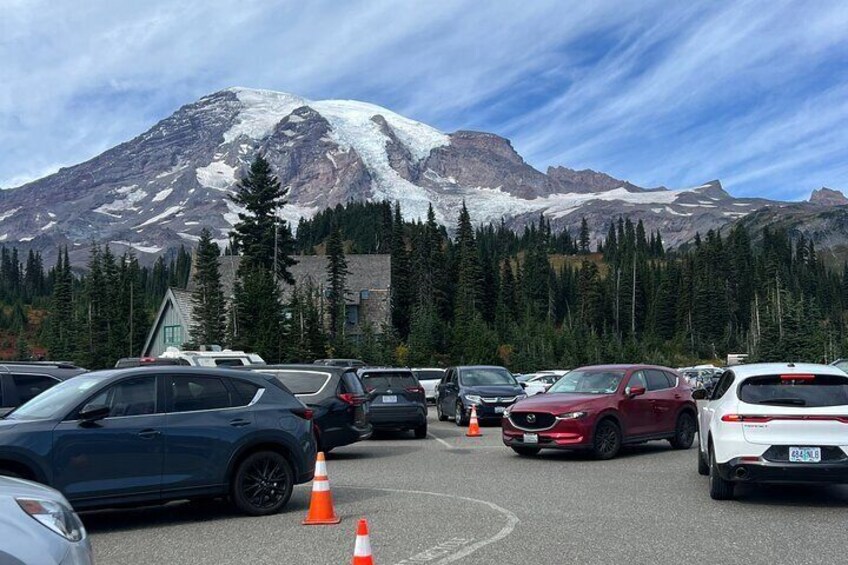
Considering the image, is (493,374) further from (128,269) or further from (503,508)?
(128,269)

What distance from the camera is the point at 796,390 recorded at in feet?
34.5

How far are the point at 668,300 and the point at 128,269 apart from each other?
89.8 meters

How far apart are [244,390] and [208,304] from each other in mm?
52505

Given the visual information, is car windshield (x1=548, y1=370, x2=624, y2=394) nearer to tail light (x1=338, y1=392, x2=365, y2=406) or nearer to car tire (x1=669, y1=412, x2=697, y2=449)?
car tire (x1=669, y1=412, x2=697, y2=449)

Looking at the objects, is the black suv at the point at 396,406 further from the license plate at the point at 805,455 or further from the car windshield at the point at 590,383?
the license plate at the point at 805,455

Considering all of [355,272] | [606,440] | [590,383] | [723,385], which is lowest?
[606,440]

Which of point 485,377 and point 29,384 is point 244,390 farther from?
point 485,377

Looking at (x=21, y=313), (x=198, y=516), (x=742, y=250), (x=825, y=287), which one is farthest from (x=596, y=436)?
(x=825, y=287)

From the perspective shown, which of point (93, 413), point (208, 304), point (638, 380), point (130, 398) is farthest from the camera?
point (208, 304)

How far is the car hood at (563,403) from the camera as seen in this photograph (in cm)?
1548

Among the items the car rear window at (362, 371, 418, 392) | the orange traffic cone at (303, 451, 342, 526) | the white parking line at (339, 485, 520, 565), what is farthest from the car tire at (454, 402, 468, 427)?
the orange traffic cone at (303, 451, 342, 526)

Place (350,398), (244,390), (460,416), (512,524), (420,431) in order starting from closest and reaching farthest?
1. (512,524)
2. (244,390)
3. (350,398)
4. (420,431)
5. (460,416)

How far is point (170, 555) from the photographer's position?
26.6 ft

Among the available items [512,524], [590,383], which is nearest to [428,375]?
[590,383]
